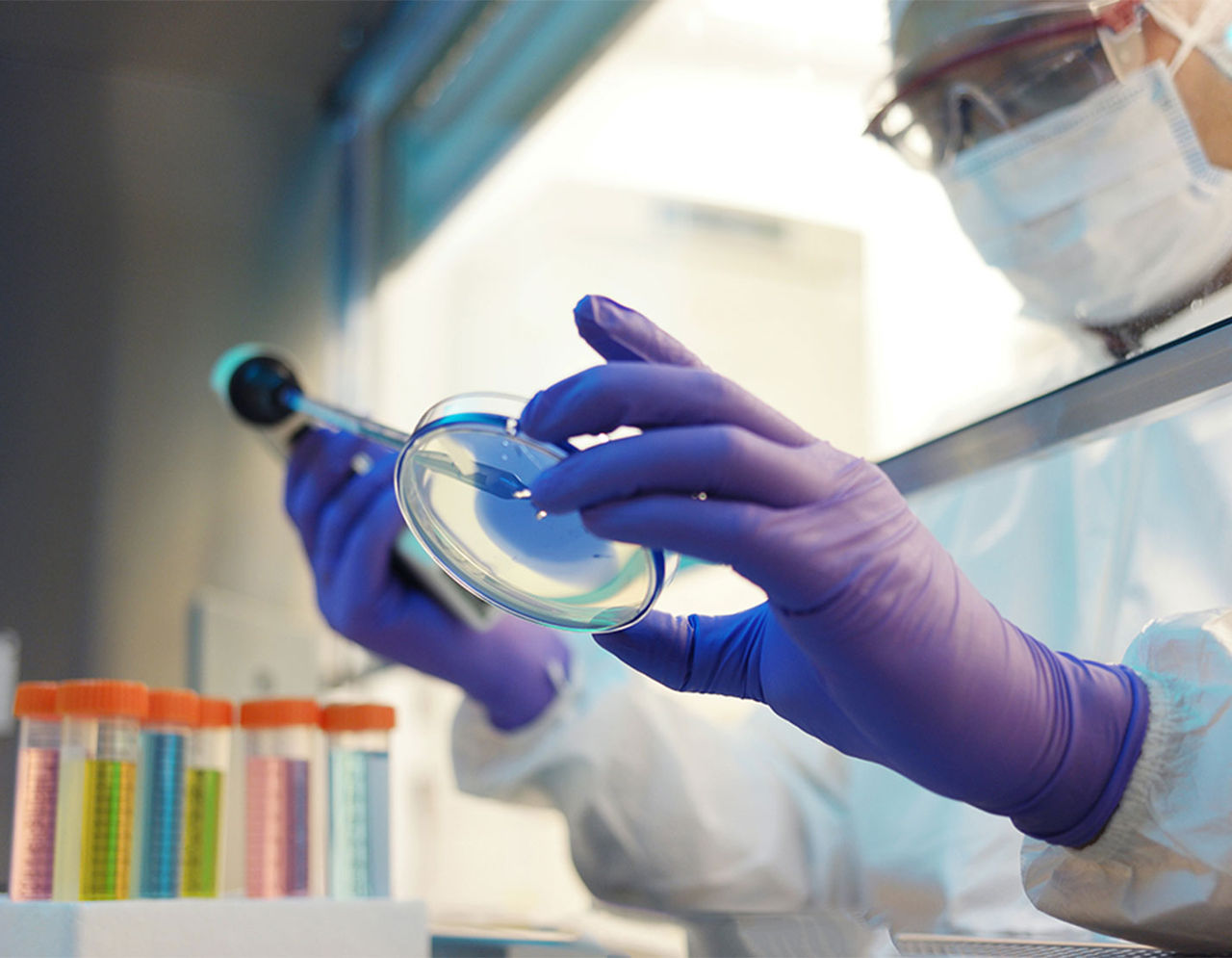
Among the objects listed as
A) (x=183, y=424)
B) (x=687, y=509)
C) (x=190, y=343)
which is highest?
(x=190, y=343)

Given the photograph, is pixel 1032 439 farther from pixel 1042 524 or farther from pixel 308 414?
pixel 308 414

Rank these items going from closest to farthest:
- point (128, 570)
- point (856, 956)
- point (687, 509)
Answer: point (687, 509), point (856, 956), point (128, 570)

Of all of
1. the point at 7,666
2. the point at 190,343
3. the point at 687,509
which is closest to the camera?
the point at 687,509

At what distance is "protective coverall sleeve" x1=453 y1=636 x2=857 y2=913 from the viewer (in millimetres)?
1221

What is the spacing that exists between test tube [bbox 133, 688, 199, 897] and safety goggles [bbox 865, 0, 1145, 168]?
2.38 feet

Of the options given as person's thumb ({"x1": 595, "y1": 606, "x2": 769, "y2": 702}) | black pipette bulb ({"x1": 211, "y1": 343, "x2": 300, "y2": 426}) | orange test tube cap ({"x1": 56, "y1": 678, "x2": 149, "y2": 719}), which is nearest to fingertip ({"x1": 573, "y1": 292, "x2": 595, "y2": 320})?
person's thumb ({"x1": 595, "y1": 606, "x2": 769, "y2": 702})

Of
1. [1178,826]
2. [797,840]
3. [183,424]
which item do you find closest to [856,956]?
[1178,826]

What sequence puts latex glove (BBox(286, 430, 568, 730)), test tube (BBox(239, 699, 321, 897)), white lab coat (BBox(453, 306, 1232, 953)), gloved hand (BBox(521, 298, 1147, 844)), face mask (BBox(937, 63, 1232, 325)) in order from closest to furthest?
gloved hand (BBox(521, 298, 1147, 844)) → white lab coat (BBox(453, 306, 1232, 953)) → face mask (BBox(937, 63, 1232, 325)) → test tube (BBox(239, 699, 321, 897)) → latex glove (BBox(286, 430, 568, 730))

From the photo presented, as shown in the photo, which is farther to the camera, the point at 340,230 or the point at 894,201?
the point at 340,230

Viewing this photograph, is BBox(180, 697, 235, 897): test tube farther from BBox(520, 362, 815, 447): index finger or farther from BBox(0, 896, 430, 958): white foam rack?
BBox(520, 362, 815, 447): index finger

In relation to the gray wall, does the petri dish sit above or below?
below

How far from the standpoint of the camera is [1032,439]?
794 mm

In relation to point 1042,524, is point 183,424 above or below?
above

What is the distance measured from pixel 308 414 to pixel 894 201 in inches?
23.7
